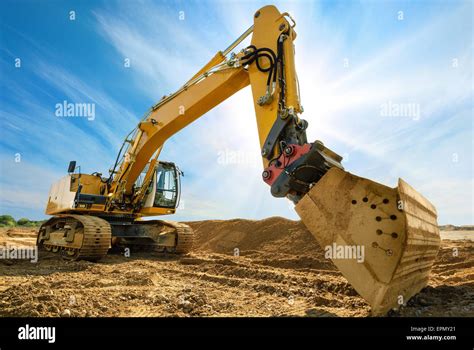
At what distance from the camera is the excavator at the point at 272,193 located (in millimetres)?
3074

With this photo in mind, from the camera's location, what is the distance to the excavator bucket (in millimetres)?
2986

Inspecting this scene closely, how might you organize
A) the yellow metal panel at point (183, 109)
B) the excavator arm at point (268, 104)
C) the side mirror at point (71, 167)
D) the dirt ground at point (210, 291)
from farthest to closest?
the side mirror at point (71, 167), the yellow metal panel at point (183, 109), the excavator arm at point (268, 104), the dirt ground at point (210, 291)

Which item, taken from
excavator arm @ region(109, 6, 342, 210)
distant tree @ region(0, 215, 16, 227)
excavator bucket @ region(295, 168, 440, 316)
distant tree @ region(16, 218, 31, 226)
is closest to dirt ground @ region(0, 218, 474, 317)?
excavator bucket @ region(295, 168, 440, 316)

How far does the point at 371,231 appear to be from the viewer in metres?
3.09

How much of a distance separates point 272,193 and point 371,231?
1404 mm

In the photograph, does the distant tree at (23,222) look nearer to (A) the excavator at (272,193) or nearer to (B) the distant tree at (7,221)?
(B) the distant tree at (7,221)

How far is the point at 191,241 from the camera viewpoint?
975cm

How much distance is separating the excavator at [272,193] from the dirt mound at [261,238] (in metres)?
2.69

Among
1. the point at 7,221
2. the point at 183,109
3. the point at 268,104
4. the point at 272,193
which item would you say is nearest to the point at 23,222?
the point at 7,221

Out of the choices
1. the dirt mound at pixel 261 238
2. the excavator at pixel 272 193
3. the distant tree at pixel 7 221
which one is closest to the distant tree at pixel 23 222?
the distant tree at pixel 7 221

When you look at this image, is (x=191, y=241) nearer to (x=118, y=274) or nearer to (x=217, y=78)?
(x=118, y=274)

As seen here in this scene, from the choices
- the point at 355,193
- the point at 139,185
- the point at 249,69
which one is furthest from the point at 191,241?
the point at 355,193

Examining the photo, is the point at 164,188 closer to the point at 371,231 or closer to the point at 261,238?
the point at 261,238
